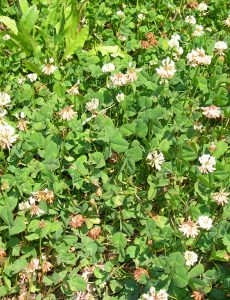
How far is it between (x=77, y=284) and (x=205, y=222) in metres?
0.64

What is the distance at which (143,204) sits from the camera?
8.84 ft

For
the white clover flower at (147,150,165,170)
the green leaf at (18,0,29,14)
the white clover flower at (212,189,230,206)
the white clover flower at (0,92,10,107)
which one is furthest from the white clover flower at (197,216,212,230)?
the green leaf at (18,0,29,14)

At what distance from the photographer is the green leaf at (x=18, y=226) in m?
2.48

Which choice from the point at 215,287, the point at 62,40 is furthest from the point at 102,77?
the point at 215,287

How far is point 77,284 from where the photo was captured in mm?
2453

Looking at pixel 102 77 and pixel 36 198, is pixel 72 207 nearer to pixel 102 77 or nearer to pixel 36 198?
pixel 36 198

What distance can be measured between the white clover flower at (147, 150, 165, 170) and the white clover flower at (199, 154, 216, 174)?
202 mm

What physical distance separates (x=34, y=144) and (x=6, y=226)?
19.0 inches

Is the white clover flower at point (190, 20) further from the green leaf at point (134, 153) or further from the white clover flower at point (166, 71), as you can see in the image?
the green leaf at point (134, 153)

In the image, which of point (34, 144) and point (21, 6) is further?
point (21, 6)

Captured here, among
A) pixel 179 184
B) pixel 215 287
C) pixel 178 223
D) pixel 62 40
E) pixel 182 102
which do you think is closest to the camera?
pixel 215 287

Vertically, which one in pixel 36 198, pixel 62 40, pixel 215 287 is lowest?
pixel 215 287

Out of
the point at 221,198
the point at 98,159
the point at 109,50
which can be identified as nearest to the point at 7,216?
the point at 98,159

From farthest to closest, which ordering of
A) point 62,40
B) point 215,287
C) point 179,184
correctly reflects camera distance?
point 62,40, point 179,184, point 215,287
